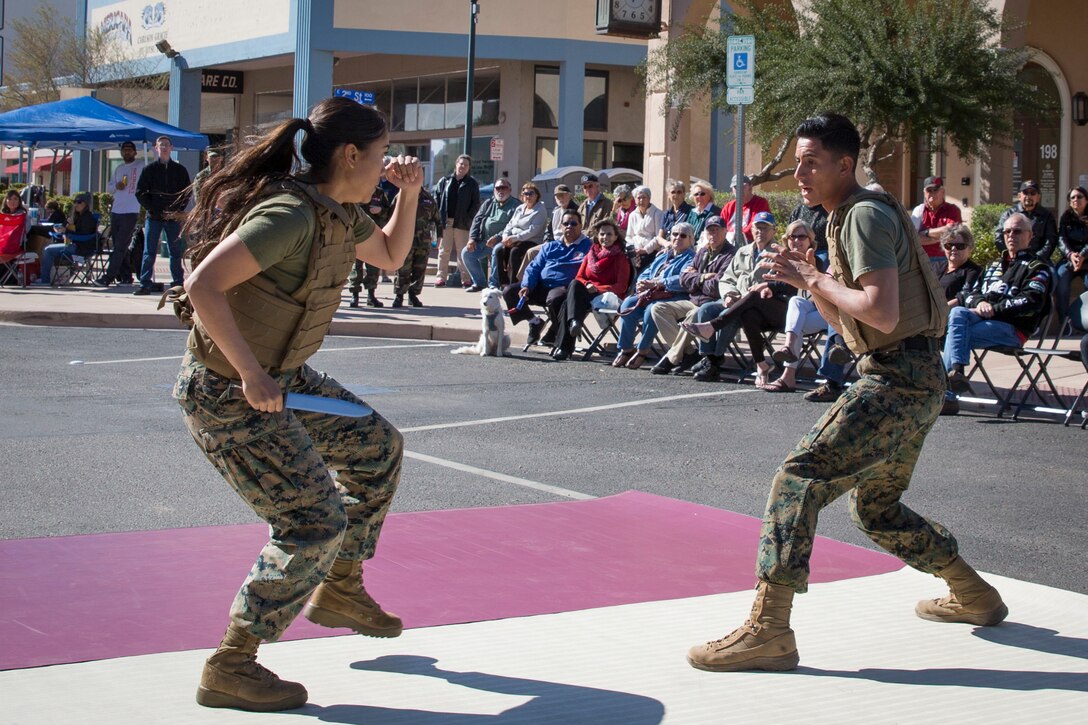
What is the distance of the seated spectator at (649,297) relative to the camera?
1340 cm

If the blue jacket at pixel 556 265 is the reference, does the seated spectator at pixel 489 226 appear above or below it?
above

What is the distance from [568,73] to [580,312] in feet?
66.6

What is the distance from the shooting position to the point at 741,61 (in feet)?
43.1

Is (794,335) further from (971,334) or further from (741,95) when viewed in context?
(741,95)

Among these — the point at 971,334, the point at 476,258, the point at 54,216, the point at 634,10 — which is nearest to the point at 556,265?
the point at 971,334

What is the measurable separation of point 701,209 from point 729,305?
118 inches

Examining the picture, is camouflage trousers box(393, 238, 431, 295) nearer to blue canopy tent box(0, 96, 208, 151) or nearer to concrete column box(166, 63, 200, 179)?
blue canopy tent box(0, 96, 208, 151)

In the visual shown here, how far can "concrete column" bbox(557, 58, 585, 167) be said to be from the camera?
33.3 metres

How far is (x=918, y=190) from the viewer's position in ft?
77.2

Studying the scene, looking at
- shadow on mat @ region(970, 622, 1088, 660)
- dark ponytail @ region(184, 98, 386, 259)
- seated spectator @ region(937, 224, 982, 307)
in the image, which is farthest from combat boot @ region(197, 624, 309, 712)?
seated spectator @ region(937, 224, 982, 307)

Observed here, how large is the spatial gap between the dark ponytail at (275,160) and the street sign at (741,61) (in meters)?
9.38

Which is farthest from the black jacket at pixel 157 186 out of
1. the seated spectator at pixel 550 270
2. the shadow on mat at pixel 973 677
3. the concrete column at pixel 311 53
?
the shadow on mat at pixel 973 677

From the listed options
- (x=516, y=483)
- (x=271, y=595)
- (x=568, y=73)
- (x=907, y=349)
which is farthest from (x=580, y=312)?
(x=568, y=73)

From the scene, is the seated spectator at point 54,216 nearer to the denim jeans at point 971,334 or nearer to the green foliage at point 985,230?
the green foliage at point 985,230
